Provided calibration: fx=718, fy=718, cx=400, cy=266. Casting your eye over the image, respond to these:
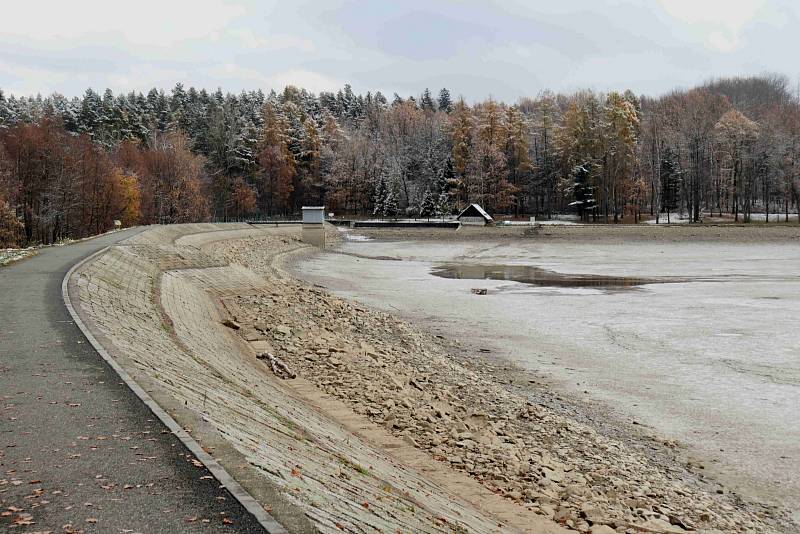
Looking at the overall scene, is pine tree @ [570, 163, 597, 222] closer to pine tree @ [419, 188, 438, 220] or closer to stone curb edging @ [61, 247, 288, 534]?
pine tree @ [419, 188, 438, 220]

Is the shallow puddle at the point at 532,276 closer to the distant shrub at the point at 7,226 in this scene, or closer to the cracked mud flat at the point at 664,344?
the cracked mud flat at the point at 664,344

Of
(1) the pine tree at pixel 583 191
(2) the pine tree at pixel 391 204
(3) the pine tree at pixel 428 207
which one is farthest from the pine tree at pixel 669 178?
(2) the pine tree at pixel 391 204

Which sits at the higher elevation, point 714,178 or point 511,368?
point 714,178

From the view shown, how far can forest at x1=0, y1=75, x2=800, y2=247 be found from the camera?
79.6 m

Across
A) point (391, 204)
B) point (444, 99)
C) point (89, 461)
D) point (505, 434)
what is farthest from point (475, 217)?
point (444, 99)

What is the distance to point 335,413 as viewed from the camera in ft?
41.7

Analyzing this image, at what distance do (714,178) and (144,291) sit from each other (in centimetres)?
8612

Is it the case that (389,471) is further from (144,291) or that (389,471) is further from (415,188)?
(415,188)

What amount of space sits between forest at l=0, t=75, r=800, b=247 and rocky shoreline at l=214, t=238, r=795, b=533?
51179 mm

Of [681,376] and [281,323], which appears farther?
[281,323]

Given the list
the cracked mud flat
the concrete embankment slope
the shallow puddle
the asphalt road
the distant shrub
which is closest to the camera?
the asphalt road

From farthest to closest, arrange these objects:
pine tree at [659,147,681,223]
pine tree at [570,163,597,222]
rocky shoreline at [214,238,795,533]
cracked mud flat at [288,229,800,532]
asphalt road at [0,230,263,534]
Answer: pine tree at [659,147,681,223], pine tree at [570,163,597,222], cracked mud flat at [288,229,800,532], rocky shoreline at [214,238,795,533], asphalt road at [0,230,263,534]

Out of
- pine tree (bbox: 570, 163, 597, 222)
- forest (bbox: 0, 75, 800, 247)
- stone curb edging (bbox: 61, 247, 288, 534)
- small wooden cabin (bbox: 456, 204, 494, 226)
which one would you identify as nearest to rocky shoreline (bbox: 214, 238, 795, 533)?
stone curb edging (bbox: 61, 247, 288, 534)

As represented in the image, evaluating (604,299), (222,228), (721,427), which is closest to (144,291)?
(721,427)
